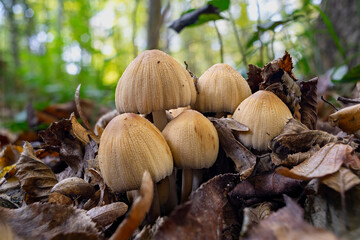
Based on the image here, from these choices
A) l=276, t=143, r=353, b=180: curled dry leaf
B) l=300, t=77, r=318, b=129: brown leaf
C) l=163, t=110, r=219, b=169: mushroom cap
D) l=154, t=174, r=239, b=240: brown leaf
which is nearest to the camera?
l=154, t=174, r=239, b=240: brown leaf

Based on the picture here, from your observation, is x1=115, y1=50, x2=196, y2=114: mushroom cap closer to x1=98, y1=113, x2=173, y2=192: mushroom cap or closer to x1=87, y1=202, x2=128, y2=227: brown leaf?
x1=98, y1=113, x2=173, y2=192: mushroom cap

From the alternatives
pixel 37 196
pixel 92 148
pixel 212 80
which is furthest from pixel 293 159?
pixel 37 196

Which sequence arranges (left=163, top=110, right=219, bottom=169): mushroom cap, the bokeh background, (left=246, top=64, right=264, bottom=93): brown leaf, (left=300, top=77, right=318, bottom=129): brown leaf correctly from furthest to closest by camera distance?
the bokeh background, (left=246, top=64, right=264, bottom=93): brown leaf, (left=300, top=77, right=318, bottom=129): brown leaf, (left=163, top=110, right=219, bottom=169): mushroom cap

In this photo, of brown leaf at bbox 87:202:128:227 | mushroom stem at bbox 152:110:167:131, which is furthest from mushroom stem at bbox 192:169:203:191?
brown leaf at bbox 87:202:128:227

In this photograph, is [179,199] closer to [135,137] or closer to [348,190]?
[135,137]

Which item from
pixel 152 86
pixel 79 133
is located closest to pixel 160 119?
pixel 152 86

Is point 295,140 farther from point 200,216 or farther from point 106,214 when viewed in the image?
point 106,214

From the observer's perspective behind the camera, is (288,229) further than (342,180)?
No
